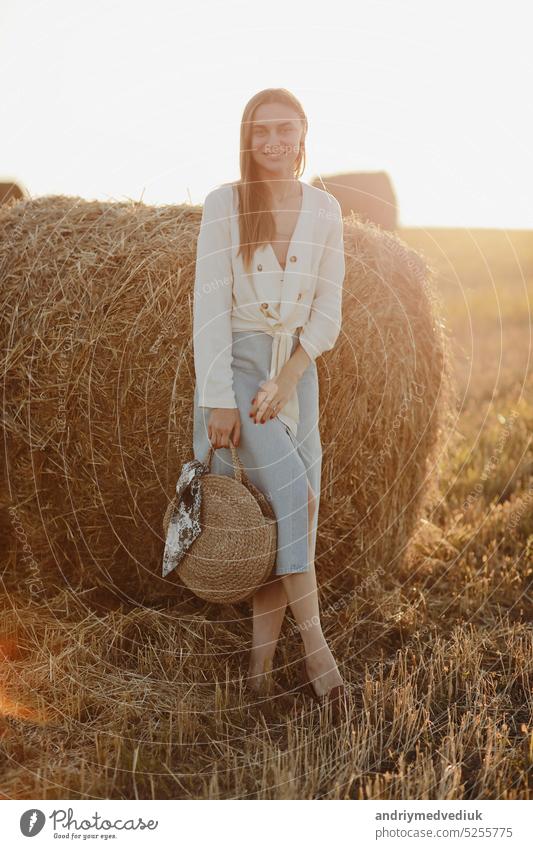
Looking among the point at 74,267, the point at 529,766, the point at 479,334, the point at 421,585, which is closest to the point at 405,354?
the point at 421,585

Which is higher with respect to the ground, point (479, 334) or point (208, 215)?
point (208, 215)

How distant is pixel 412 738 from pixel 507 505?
2189 millimetres

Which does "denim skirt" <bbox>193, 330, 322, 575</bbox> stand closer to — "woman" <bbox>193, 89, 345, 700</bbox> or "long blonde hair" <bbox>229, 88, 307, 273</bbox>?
"woman" <bbox>193, 89, 345, 700</bbox>

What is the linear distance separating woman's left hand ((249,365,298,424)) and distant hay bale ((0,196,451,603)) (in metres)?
0.59

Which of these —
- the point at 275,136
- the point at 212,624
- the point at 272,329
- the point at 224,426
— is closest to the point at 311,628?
the point at 212,624

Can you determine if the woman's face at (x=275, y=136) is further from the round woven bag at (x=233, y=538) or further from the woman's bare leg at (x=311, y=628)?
the woman's bare leg at (x=311, y=628)

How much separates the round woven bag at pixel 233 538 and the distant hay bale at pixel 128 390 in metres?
0.60

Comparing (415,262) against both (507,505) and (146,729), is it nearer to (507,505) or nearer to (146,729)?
(507,505)

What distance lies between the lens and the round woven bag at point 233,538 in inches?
114

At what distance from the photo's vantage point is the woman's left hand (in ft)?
9.61

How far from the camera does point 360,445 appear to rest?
3801mm
